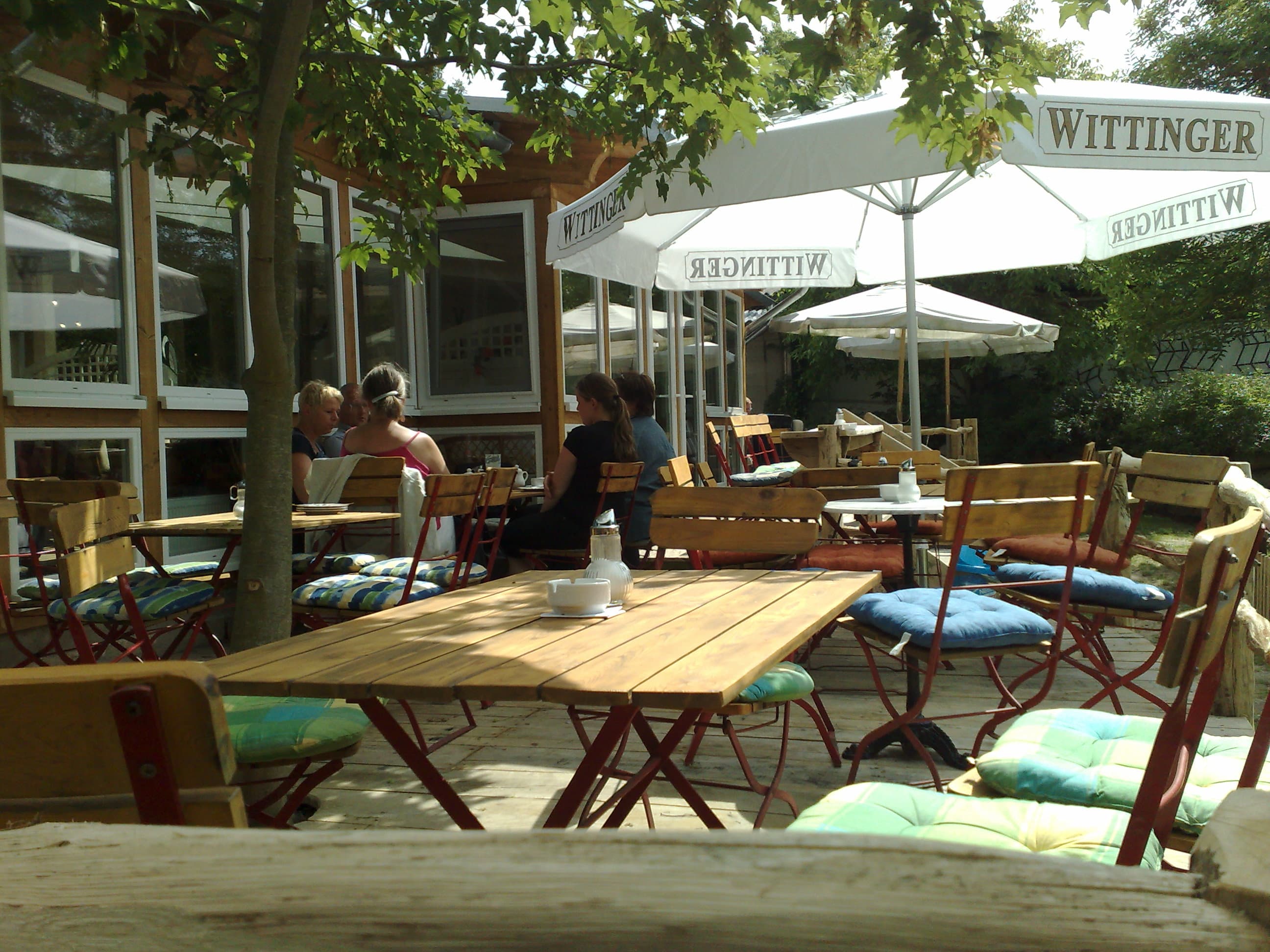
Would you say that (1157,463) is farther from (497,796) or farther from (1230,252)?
(1230,252)

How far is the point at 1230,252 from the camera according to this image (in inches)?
474

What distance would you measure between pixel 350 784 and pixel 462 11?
2.49 meters

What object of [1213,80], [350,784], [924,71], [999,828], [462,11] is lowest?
[350,784]

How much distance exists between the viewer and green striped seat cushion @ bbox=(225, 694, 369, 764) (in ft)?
7.21

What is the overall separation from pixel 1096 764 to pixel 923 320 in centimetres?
758

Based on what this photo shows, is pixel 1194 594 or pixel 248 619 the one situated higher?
pixel 1194 594

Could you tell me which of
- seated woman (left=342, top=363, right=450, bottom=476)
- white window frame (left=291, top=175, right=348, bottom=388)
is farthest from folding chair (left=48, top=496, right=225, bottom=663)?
white window frame (left=291, top=175, right=348, bottom=388)

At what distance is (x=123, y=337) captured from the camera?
5352 millimetres

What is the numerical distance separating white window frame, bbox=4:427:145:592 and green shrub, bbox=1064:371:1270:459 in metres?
12.1

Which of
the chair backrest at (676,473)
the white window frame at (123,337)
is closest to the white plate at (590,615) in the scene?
the chair backrest at (676,473)

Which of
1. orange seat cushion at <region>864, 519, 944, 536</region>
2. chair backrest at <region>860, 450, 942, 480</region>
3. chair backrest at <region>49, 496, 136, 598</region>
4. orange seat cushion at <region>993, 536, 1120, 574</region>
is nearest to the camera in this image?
chair backrest at <region>49, 496, 136, 598</region>

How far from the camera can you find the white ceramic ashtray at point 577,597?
90.7 inches

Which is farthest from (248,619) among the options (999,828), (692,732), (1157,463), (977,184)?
(977,184)

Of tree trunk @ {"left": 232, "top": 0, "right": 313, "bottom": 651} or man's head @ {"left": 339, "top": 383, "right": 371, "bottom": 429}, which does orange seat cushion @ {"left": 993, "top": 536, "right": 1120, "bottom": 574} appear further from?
man's head @ {"left": 339, "top": 383, "right": 371, "bottom": 429}
